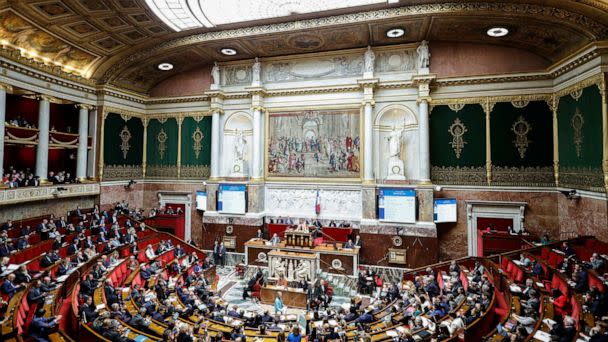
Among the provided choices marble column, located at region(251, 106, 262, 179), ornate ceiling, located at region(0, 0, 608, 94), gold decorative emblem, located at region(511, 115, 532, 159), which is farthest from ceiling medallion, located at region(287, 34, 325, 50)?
gold decorative emblem, located at region(511, 115, 532, 159)

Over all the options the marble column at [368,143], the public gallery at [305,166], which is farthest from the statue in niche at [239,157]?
the marble column at [368,143]

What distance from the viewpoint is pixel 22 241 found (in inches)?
440

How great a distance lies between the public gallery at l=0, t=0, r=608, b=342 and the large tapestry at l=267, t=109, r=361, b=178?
120 mm

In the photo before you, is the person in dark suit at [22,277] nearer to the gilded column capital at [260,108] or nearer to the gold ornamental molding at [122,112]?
the gold ornamental molding at [122,112]

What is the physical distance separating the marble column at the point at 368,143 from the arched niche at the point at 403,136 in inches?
16.5

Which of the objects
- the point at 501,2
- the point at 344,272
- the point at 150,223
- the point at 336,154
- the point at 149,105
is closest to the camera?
the point at 501,2

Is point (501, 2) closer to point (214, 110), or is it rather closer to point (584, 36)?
point (584, 36)

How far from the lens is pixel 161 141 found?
66.8 feet

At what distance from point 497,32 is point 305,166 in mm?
10844

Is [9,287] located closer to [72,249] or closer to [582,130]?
[72,249]

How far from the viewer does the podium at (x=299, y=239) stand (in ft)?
49.2

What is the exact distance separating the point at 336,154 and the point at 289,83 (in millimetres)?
4834

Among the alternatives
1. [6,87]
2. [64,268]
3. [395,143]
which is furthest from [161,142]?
[395,143]

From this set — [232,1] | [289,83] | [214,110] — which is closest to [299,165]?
[289,83]
